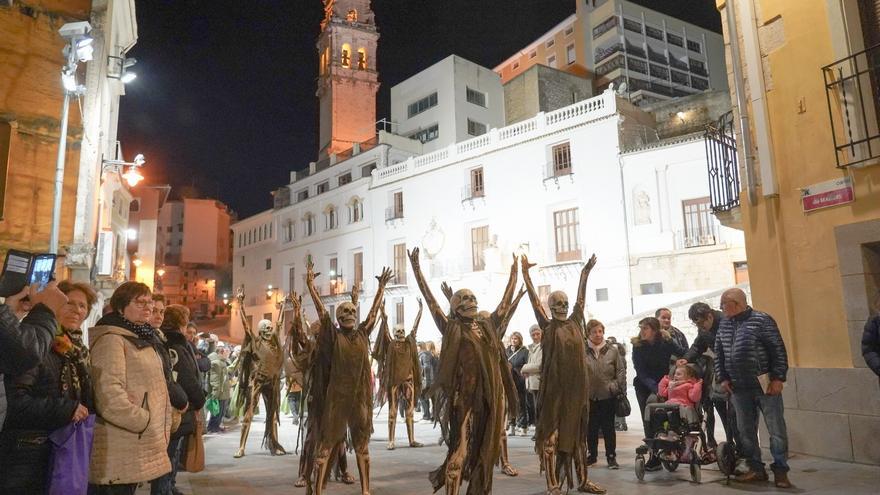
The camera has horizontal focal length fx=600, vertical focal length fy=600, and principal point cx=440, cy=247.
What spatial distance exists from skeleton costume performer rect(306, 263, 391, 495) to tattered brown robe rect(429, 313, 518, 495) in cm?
99

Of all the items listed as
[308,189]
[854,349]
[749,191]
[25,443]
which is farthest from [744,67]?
[308,189]

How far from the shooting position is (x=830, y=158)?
23.3 feet

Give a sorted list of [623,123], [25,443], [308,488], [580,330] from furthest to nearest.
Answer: [623,123] → [580,330] → [308,488] → [25,443]

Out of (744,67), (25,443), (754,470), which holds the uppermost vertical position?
(744,67)

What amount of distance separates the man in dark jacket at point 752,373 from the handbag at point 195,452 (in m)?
5.02

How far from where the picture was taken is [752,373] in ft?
19.3

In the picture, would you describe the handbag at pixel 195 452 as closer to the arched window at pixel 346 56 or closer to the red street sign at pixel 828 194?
the red street sign at pixel 828 194

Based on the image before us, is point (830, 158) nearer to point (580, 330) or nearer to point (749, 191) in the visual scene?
point (749, 191)

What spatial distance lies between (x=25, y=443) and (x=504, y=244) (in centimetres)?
2522

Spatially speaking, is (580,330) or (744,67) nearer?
(580,330)

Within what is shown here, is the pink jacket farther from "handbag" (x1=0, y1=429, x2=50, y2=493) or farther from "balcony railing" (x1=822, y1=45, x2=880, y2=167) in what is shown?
"handbag" (x1=0, y1=429, x2=50, y2=493)

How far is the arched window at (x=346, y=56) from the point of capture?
4684 centimetres

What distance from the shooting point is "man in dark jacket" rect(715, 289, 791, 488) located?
5816 millimetres

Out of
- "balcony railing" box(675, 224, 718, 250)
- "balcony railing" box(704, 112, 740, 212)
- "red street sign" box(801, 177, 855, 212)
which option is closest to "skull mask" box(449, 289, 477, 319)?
"red street sign" box(801, 177, 855, 212)
